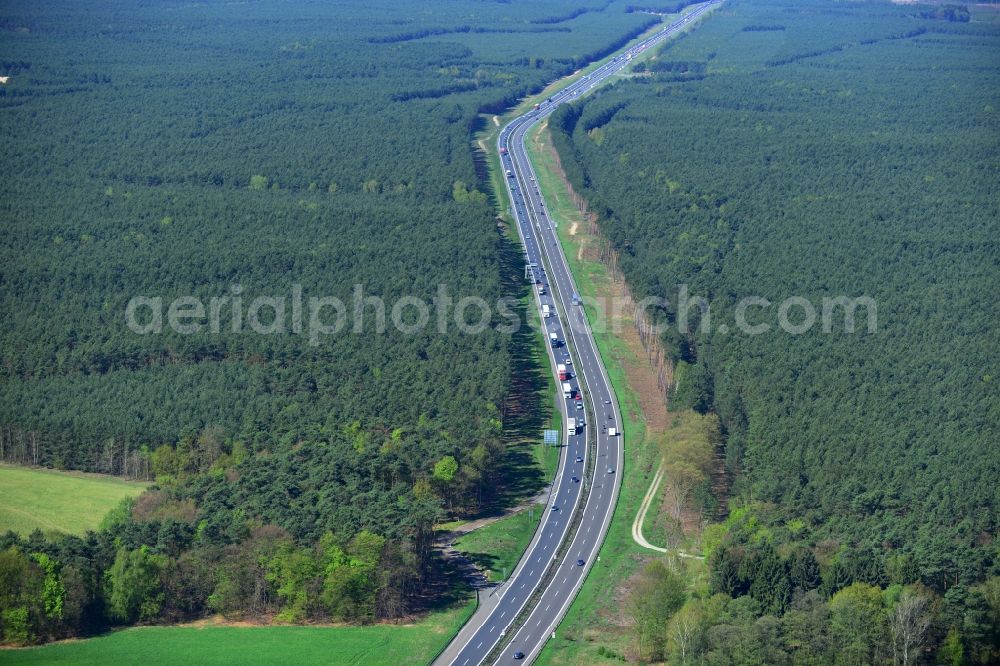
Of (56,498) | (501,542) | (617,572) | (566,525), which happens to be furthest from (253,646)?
(56,498)

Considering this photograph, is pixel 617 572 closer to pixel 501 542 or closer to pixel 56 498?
pixel 501 542

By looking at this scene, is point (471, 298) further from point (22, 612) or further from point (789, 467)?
point (22, 612)

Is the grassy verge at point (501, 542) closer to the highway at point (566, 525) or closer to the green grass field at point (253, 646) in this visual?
the highway at point (566, 525)

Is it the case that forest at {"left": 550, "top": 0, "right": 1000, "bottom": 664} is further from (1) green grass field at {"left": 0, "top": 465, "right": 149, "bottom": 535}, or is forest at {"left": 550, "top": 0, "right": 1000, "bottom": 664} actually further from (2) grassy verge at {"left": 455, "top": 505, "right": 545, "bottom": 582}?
(1) green grass field at {"left": 0, "top": 465, "right": 149, "bottom": 535}

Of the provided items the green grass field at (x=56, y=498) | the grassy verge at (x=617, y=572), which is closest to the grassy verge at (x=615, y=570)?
the grassy verge at (x=617, y=572)

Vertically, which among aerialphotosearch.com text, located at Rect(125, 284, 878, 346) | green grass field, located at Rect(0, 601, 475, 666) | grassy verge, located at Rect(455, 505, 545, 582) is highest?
aerialphotosearch.com text, located at Rect(125, 284, 878, 346)

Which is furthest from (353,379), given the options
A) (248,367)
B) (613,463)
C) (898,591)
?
(898,591)

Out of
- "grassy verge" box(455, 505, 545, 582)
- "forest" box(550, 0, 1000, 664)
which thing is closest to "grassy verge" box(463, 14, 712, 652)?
"grassy verge" box(455, 505, 545, 582)
